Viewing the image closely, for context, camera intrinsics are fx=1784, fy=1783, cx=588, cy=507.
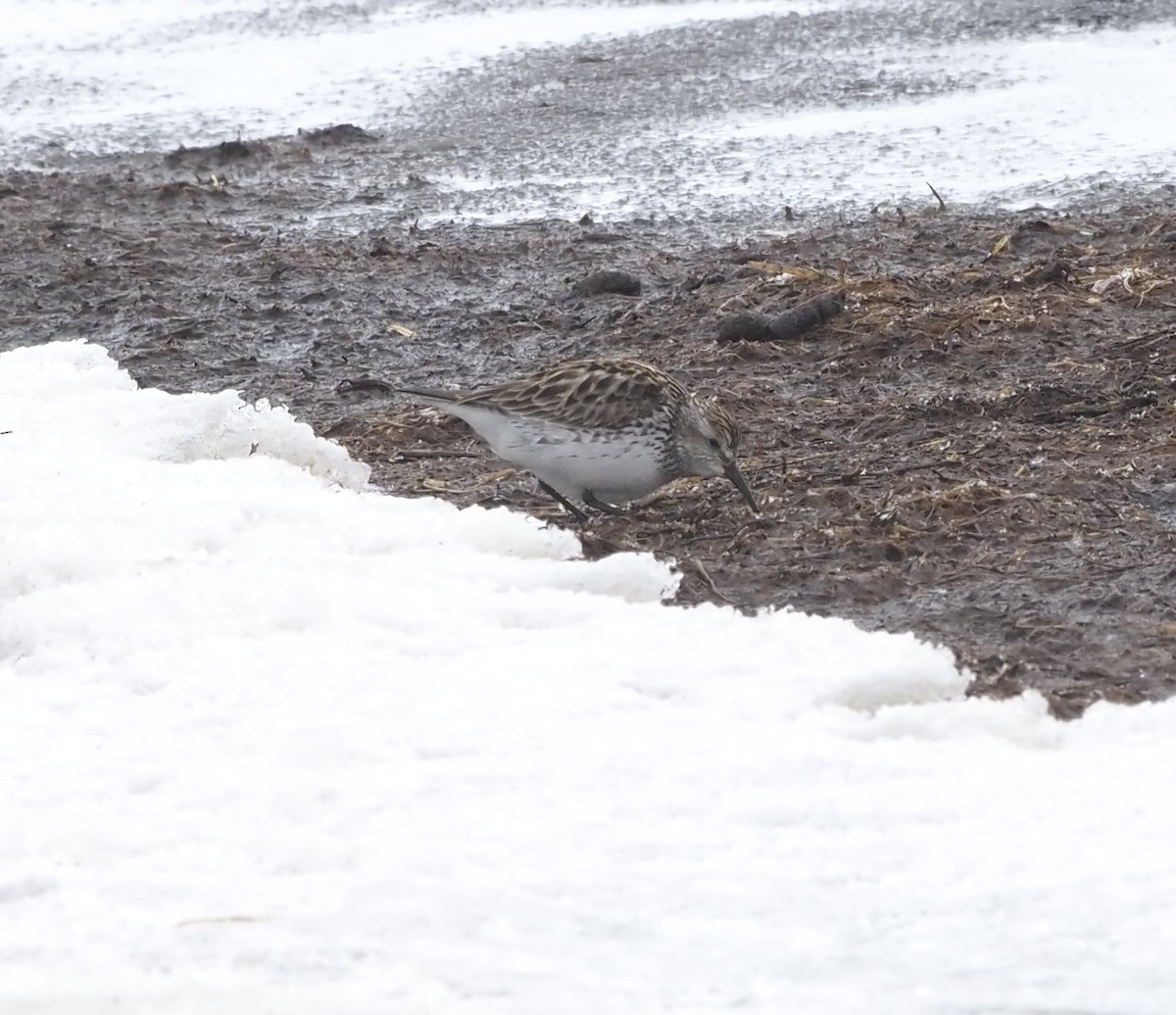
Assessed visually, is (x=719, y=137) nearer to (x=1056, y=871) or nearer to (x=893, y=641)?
(x=893, y=641)

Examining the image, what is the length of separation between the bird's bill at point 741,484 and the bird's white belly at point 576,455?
23cm

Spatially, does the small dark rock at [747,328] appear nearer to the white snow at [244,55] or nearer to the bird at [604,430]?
the bird at [604,430]

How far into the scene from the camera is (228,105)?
15125 mm

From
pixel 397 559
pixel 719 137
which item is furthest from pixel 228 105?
pixel 397 559

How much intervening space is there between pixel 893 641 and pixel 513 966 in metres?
1.75

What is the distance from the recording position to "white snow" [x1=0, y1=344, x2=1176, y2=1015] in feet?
10.8

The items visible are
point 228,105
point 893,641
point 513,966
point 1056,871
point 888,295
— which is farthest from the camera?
point 228,105

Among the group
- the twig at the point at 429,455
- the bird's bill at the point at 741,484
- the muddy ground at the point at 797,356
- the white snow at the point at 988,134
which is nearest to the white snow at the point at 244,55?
the muddy ground at the point at 797,356

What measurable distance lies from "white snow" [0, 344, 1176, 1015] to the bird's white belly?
40 centimetres

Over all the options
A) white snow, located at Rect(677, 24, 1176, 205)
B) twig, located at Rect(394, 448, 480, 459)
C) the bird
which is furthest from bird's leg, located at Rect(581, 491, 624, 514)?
white snow, located at Rect(677, 24, 1176, 205)

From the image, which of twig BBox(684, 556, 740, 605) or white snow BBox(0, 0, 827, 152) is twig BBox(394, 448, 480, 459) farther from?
white snow BBox(0, 0, 827, 152)

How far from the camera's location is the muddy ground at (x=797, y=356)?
209 inches

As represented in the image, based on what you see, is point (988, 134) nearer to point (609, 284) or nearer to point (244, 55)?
point (609, 284)

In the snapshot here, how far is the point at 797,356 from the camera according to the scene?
7812 mm
